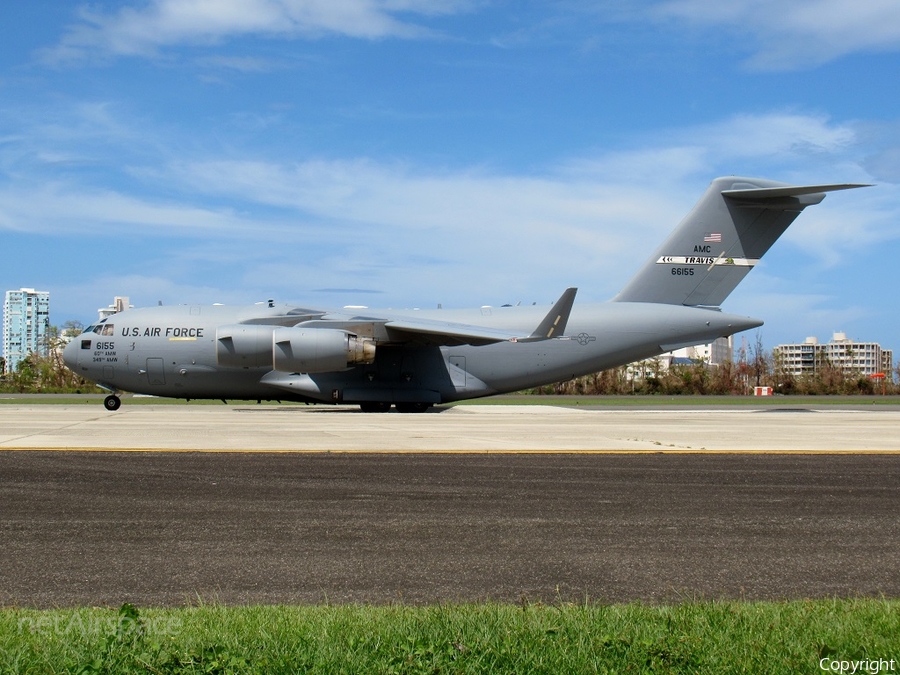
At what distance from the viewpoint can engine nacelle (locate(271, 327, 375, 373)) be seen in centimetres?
2445

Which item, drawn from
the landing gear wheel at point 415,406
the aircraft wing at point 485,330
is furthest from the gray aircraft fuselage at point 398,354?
the aircraft wing at point 485,330

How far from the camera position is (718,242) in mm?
26922

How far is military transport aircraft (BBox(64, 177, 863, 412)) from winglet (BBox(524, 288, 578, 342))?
1.13 m

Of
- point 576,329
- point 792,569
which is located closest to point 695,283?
point 576,329

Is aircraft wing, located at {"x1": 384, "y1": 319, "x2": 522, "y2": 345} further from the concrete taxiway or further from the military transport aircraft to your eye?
the concrete taxiway

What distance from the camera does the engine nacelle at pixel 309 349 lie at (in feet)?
80.2

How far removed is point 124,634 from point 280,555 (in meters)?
2.40

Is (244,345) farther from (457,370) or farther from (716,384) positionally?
(716,384)

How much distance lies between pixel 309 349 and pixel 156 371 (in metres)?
5.08

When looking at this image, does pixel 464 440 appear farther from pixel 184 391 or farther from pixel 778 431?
pixel 184 391

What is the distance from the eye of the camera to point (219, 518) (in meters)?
8.11

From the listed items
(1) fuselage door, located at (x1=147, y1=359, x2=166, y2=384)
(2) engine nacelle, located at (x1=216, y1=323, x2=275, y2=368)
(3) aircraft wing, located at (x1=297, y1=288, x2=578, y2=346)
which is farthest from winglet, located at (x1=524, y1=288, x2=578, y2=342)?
(1) fuselage door, located at (x1=147, y1=359, x2=166, y2=384)

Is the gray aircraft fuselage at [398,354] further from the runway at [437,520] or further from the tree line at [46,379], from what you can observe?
the tree line at [46,379]

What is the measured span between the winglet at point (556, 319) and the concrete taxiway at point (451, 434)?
2563 millimetres
